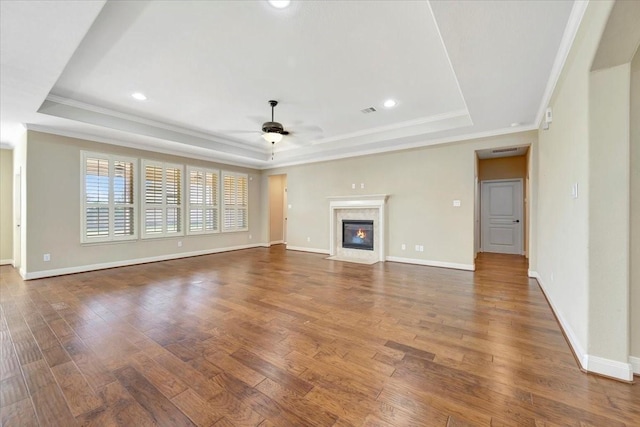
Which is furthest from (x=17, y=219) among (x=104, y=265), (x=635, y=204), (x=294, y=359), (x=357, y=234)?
(x=635, y=204)

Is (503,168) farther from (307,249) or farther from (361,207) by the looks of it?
(307,249)

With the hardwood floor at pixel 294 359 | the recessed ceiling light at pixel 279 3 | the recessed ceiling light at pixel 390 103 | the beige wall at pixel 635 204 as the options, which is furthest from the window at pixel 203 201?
the beige wall at pixel 635 204

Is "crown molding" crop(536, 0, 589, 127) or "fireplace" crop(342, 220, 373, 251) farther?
"fireplace" crop(342, 220, 373, 251)

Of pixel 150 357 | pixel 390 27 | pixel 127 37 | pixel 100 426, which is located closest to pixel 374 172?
pixel 390 27

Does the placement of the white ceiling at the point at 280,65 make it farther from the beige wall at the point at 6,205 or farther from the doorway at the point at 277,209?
the doorway at the point at 277,209

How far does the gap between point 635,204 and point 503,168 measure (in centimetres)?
611

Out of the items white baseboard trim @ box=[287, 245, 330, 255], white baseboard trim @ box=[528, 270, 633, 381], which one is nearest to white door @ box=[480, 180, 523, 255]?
white baseboard trim @ box=[287, 245, 330, 255]

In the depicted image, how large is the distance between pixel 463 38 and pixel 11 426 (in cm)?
397

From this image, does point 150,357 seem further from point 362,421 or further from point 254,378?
point 362,421

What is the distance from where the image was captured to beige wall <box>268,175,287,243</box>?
29.9 feet

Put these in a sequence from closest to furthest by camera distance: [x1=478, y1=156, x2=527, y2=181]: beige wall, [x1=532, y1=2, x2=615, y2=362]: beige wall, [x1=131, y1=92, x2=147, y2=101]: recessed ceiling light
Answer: [x1=532, y1=2, x2=615, y2=362]: beige wall → [x1=131, y1=92, x2=147, y2=101]: recessed ceiling light → [x1=478, y1=156, x2=527, y2=181]: beige wall

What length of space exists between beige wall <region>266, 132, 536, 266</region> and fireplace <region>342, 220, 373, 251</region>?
51 centimetres

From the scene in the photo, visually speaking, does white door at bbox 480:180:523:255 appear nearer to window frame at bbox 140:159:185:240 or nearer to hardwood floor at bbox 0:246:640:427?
hardwood floor at bbox 0:246:640:427

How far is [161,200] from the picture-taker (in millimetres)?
6211
